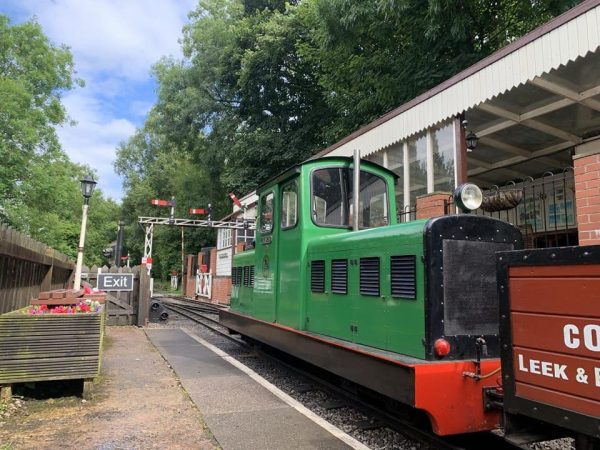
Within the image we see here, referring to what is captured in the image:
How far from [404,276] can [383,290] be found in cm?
35

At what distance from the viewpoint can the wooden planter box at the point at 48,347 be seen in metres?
4.86

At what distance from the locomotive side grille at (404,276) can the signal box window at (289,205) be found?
210 cm

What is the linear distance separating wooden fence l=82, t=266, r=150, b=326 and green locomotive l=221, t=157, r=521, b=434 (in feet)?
22.4

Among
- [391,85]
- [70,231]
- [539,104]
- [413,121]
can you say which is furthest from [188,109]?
[539,104]

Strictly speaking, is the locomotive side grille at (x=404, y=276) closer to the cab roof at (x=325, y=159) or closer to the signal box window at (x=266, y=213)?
the cab roof at (x=325, y=159)

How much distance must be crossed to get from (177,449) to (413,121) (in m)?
5.99

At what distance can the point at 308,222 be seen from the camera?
577cm

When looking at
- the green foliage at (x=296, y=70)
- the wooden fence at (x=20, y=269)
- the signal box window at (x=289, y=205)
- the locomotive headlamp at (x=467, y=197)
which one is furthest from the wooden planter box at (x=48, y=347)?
the green foliage at (x=296, y=70)

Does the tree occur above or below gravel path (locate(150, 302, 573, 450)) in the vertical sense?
above

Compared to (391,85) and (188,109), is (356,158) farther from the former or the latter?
(188,109)

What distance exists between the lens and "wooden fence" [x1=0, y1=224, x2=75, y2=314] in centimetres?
536

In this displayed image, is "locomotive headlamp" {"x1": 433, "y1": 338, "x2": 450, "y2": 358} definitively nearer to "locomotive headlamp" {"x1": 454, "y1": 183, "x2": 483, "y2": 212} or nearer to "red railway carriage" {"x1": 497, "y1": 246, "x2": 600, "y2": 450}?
"red railway carriage" {"x1": 497, "y1": 246, "x2": 600, "y2": 450}

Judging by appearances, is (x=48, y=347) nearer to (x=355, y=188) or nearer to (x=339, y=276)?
(x=339, y=276)

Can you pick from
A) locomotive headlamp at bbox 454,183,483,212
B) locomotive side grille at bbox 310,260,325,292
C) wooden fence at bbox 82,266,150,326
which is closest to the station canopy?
locomotive headlamp at bbox 454,183,483,212
